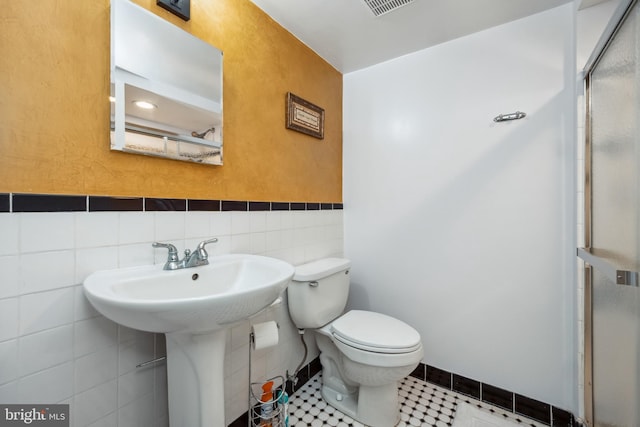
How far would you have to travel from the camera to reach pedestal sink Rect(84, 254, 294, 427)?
62 centimetres

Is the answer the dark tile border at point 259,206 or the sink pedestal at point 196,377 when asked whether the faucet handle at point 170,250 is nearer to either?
the sink pedestal at point 196,377

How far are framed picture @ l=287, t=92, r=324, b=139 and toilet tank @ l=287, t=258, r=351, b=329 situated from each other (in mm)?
835

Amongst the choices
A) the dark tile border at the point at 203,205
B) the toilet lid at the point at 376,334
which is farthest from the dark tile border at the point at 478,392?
the dark tile border at the point at 203,205

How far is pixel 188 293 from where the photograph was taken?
3.10 ft

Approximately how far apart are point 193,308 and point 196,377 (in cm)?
40

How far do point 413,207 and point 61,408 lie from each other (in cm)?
177

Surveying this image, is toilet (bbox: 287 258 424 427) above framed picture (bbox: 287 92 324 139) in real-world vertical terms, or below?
below

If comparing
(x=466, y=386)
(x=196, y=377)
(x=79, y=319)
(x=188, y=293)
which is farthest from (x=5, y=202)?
(x=466, y=386)

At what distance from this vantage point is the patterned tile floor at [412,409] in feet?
4.40

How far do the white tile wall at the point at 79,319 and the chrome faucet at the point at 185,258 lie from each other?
0.22 ft

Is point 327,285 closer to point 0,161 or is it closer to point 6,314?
point 6,314

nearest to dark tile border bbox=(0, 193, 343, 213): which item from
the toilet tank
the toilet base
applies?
the toilet tank

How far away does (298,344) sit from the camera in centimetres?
161

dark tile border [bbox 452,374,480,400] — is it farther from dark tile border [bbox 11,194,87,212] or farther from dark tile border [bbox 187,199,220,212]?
dark tile border [bbox 11,194,87,212]
